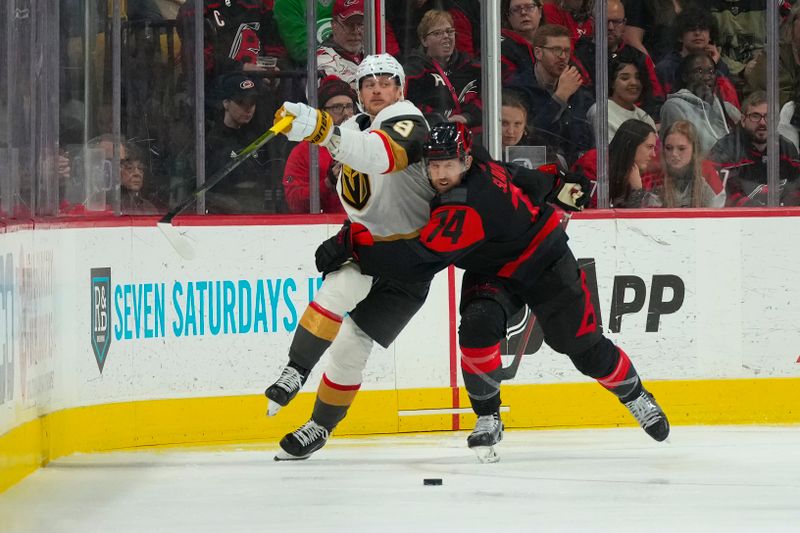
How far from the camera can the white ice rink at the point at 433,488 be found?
11.4 ft

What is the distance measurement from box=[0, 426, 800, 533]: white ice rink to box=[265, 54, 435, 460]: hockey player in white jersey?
0.87 feet

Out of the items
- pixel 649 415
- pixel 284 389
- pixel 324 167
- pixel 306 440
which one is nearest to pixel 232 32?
pixel 324 167

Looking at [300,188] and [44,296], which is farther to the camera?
[300,188]

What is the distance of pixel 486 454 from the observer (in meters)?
4.52

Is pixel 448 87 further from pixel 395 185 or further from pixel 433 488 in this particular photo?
pixel 433 488

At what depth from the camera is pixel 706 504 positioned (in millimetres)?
3701

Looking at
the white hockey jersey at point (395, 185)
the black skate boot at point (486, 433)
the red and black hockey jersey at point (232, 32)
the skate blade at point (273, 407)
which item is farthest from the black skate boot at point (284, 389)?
the red and black hockey jersey at point (232, 32)

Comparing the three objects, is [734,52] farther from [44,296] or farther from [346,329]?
[44,296]

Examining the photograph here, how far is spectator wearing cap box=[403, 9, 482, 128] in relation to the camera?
559 cm

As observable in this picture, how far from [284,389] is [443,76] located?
2022 mm

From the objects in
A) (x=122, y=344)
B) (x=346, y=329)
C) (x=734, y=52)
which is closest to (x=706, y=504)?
(x=346, y=329)

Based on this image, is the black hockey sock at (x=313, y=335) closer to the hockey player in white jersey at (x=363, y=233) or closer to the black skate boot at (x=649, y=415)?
the hockey player in white jersey at (x=363, y=233)

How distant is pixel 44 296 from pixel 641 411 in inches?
77.2

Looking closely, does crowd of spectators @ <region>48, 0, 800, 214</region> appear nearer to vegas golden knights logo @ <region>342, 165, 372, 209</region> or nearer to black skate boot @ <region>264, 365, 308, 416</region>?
vegas golden knights logo @ <region>342, 165, 372, 209</region>
